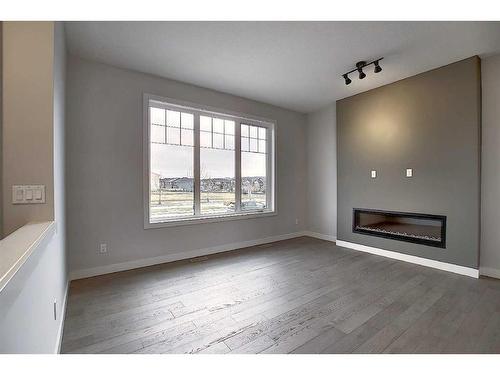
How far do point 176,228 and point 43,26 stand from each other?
2585mm

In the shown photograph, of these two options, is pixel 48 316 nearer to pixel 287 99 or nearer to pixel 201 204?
pixel 201 204

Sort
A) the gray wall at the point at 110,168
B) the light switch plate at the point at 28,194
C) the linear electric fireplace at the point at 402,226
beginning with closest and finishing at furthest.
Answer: the light switch plate at the point at 28,194 < the gray wall at the point at 110,168 < the linear electric fireplace at the point at 402,226

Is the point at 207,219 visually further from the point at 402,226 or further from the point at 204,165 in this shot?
the point at 402,226

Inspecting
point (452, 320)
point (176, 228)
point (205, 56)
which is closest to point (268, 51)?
point (205, 56)

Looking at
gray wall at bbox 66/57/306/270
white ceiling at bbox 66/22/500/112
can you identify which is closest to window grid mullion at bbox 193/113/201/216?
gray wall at bbox 66/57/306/270

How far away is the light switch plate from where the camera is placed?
140cm

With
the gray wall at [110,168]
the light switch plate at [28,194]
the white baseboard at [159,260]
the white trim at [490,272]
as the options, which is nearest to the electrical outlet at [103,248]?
the gray wall at [110,168]

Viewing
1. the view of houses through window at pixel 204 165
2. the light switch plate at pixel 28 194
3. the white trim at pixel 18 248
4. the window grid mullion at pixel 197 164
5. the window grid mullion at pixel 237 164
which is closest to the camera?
the white trim at pixel 18 248

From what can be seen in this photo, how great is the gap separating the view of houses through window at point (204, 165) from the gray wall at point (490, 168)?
10.2 feet

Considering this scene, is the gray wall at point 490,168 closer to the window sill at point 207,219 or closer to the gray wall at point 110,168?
the window sill at point 207,219

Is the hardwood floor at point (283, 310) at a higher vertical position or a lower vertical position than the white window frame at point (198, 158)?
lower

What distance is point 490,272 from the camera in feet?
9.37

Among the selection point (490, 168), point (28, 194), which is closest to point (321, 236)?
point (490, 168)

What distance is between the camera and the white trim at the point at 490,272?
9.22 ft
